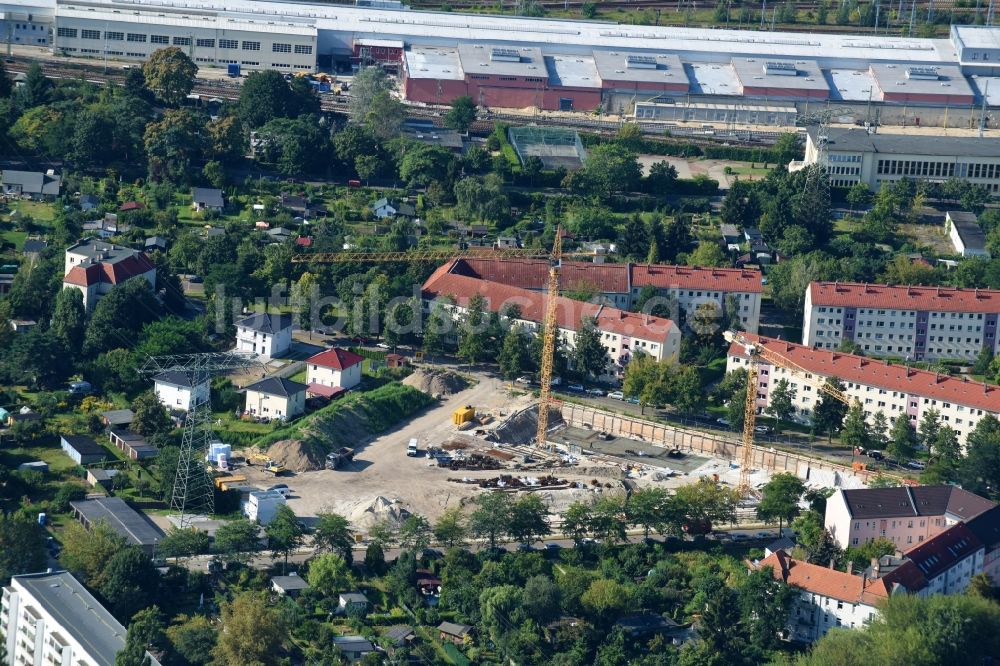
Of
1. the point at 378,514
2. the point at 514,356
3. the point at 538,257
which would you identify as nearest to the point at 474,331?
the point at 514,356

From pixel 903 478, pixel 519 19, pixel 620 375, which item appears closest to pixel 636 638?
pixel 903 478

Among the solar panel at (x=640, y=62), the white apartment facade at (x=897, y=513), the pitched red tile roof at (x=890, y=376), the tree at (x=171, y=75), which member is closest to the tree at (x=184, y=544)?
the white apartment facade at (x=897, y=513)

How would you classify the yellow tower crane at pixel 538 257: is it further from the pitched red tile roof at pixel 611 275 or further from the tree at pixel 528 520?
the tree at pixel 528 520

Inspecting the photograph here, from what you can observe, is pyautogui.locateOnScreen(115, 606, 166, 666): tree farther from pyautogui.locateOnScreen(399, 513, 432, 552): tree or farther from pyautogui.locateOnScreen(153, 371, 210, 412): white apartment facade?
pyautogui.locateOnScreen(153, 371, 210, 412): white apartment facade

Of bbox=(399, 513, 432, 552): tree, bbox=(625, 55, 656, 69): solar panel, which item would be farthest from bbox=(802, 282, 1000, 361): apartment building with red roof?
bbox=(625, 55, 656, 69): solar panel

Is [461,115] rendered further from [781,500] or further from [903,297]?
[781,500]
